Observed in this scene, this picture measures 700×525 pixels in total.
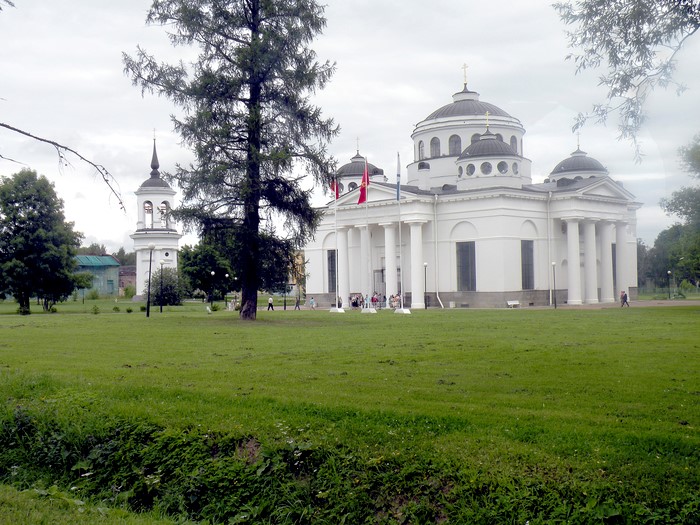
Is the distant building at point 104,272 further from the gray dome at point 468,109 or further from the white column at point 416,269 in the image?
the white column at point 416,269

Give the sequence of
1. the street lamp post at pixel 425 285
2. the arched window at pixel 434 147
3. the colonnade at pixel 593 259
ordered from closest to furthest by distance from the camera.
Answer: the colonnade at pixel 593 259, the street lamp post at pixel 425 285, the arched window at pixel 434 147

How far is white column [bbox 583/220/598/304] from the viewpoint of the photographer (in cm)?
6369

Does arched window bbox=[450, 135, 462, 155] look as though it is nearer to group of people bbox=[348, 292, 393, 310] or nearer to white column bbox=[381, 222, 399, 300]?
white column bbox=[381, 222, 399, 300]

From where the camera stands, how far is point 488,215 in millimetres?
60594

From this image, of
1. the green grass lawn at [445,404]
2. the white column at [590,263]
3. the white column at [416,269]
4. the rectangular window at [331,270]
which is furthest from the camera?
the rectangular window at [331,270]

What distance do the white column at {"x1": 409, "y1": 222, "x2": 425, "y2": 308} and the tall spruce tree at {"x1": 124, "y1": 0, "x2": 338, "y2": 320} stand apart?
28073 mm

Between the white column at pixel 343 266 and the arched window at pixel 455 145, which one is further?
the arched window at pixel 455 145

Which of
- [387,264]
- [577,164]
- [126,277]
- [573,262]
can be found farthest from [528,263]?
[126,277]

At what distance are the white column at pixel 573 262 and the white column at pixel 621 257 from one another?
6.42 meters

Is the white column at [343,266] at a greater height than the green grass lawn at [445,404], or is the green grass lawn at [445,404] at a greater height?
the white column at [343,266]

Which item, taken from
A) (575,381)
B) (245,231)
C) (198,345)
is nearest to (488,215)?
(245,231)

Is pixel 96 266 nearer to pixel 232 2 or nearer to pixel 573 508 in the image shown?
pixel 232 2

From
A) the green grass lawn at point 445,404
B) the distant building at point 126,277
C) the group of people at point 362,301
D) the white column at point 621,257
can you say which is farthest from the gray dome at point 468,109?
the distant building at point 126,277

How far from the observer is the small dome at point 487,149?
6222 centimetres
